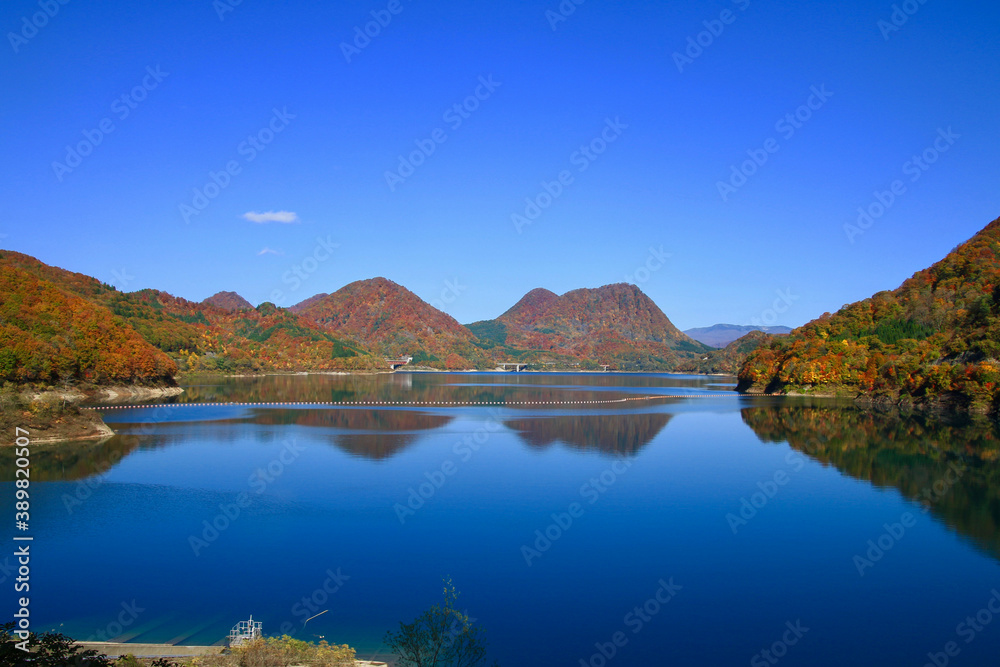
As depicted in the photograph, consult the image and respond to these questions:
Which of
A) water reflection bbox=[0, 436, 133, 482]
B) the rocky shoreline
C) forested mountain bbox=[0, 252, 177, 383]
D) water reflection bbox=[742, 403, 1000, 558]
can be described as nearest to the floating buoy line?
forested mountain bbox=[0, 252, 177, 383]

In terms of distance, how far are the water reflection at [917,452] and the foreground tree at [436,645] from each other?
17.3 meters

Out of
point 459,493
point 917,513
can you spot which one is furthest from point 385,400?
point 917,513

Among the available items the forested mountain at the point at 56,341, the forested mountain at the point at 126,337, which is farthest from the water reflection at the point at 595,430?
the forested mountain at the point at 126,337

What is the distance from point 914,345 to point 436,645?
91.5m

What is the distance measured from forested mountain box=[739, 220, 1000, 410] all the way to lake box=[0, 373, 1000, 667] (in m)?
28.5

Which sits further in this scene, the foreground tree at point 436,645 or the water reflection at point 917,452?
the water reflection at point 917,452

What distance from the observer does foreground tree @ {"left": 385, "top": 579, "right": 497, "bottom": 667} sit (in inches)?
495

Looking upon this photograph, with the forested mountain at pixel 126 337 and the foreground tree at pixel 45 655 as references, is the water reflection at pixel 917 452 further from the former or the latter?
the forested mountain at pixel 126 337

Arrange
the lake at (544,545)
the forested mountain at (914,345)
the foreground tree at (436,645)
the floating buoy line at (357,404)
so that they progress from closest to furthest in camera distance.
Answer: the foreground tree at (436,645) < the lake at (544,545) < the forested mountain at (914,345) < the floating buoy line at (357,404)

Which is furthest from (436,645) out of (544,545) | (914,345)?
(914,345)

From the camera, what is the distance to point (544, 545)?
2097cm

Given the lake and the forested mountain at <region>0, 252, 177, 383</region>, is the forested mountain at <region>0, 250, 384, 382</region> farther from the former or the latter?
the lake

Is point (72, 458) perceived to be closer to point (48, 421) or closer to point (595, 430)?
point (48, 421)

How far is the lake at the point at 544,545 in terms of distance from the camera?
14633 millimetres
